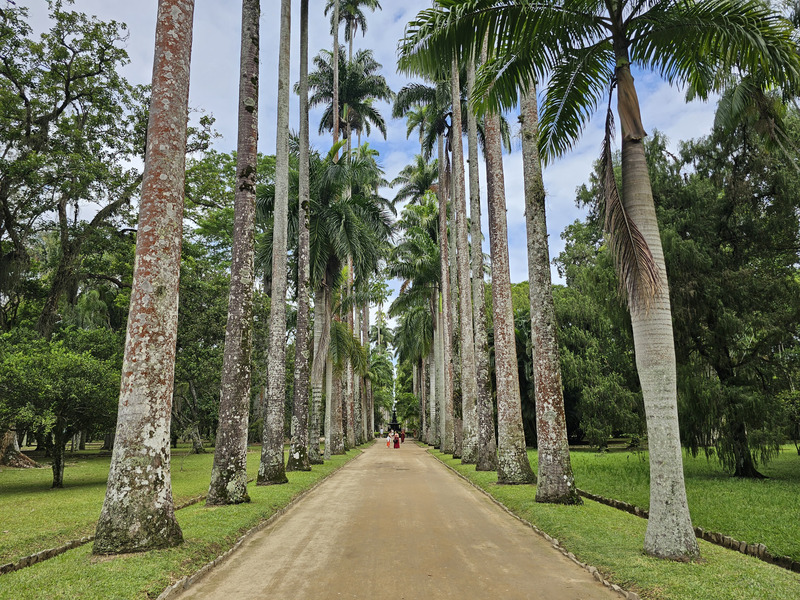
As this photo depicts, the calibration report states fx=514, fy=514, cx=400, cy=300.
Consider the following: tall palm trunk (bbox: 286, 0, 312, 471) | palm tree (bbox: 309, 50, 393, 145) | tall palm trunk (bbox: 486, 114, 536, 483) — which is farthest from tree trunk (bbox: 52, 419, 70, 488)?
palm tree (bbox: 309, 50, 393, 145)

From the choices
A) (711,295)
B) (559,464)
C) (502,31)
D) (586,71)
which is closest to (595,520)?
(559,464)

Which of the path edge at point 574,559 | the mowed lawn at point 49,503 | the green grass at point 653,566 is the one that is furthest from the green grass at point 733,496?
the mowed lawn at point 49,503

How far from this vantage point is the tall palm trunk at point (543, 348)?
983cm

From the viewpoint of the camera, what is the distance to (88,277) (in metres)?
21.6

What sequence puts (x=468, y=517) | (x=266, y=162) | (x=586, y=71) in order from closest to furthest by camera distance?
(x=586, y=71) → (x=468, y=517) → (x=266, y=162)

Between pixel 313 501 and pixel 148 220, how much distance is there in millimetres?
7239

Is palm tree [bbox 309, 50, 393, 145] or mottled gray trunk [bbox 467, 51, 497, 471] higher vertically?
palm tree [bbox 309, 50, 393, 145]

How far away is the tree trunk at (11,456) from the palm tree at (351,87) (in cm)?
2241

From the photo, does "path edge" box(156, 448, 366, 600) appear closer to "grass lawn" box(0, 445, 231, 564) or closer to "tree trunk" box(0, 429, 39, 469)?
"grass lawn" box(0, 445, 231, 564)

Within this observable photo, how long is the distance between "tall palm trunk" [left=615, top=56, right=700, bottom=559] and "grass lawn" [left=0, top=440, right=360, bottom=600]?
5.44 meters

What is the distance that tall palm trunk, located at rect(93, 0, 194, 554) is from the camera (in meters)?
6.35

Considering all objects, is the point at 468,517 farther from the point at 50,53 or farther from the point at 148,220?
the point at 50,53

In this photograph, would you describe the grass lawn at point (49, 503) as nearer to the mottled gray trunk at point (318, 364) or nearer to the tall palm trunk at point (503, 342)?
the mottled gray trunk at point (318, 364)

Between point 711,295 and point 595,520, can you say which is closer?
point 595,520
